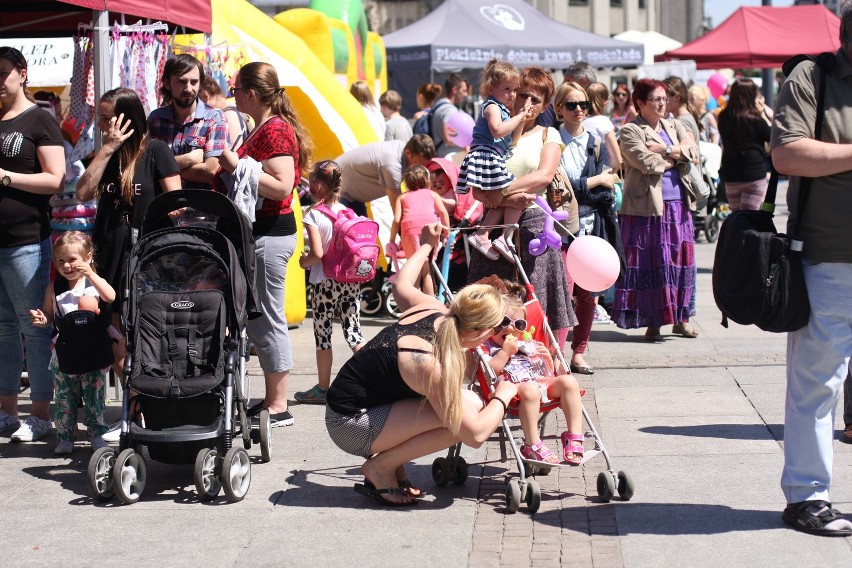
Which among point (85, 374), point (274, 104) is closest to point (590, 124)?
point (274, 104)

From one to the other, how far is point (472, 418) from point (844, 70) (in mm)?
2042

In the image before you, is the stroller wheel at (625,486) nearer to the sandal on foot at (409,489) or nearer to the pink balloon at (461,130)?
the sandal on foot at (409,489)

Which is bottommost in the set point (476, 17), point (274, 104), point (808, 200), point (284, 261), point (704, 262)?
point (704, 262)

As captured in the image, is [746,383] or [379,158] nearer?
[746,383]

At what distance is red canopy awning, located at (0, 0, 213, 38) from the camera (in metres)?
8.02

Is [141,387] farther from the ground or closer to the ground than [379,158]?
closer to the ground

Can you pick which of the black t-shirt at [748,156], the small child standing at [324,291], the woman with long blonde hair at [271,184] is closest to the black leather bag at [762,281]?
the woman with long blonde hair at [271,184]

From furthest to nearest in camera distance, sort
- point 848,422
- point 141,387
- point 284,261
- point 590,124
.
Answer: point 590,124 < point 284,261 < point 848,422 < point 141,387

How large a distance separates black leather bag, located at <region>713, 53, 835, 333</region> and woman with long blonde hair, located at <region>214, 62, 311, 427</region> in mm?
2620

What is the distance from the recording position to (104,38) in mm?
7688

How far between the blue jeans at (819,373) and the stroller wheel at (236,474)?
94.2 inches

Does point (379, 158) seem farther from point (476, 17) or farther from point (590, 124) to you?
point (476, 17)

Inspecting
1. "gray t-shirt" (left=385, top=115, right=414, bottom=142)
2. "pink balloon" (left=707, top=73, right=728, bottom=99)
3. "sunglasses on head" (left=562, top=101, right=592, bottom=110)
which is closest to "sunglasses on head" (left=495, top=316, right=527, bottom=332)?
"sunglasses on head" (left=562, top=101, right=592, bottom=110)

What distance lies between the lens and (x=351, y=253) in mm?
7895
